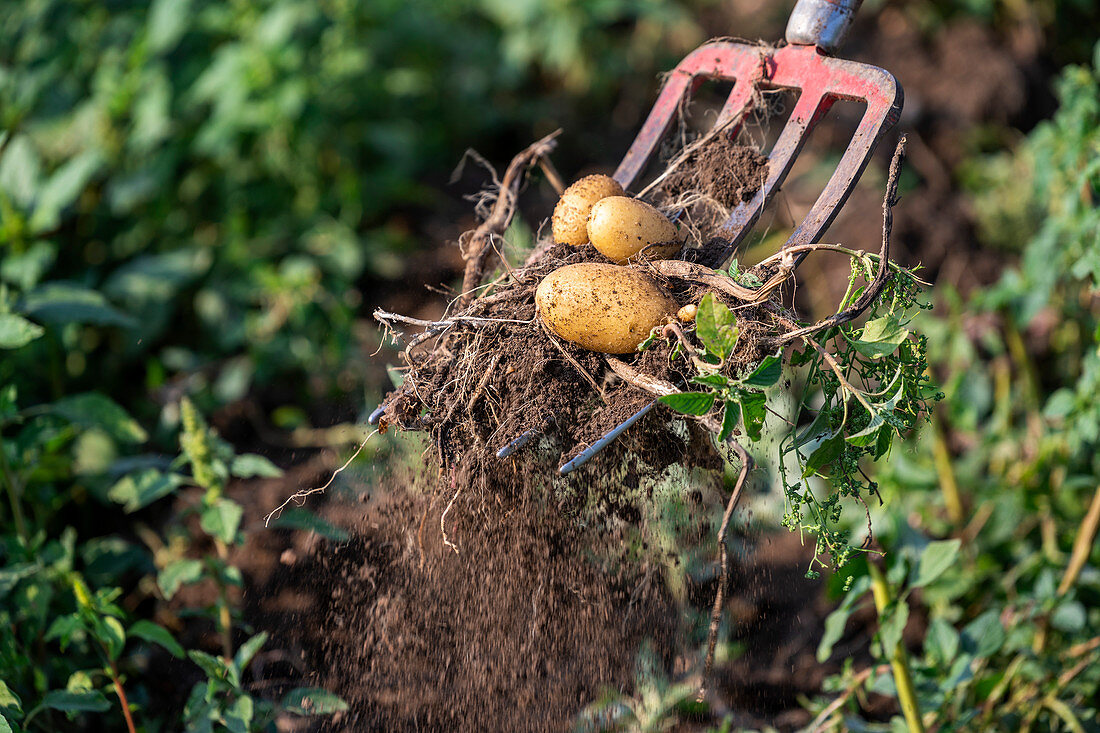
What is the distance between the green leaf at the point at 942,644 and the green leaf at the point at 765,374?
766 millimetres

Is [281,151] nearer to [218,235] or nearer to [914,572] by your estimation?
[218,235]

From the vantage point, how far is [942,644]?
1542 mm

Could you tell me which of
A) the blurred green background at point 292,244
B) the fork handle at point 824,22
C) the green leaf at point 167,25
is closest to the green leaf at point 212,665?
the blurred green background at point 292,244

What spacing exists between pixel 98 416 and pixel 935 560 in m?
1.76

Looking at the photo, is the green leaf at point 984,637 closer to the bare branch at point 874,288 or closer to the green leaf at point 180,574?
the bare branch at point 874,288

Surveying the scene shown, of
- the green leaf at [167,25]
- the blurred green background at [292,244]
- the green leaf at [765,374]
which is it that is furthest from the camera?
the green leaf at [167,25]

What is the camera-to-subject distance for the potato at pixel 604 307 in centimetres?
128

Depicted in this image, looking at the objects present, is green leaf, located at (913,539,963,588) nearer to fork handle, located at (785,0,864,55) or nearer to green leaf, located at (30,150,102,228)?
fork handle, located at (785,0,864,55)

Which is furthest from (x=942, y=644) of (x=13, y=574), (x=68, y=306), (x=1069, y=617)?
(x=68, y=306)

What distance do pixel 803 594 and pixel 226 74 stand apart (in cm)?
237

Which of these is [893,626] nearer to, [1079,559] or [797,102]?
[1079,559]

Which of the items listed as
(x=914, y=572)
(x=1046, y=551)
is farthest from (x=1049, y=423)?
(x=914, y=572)

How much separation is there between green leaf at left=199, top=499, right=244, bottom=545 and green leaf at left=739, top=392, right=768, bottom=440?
0.98 metres

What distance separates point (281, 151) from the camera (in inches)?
115
